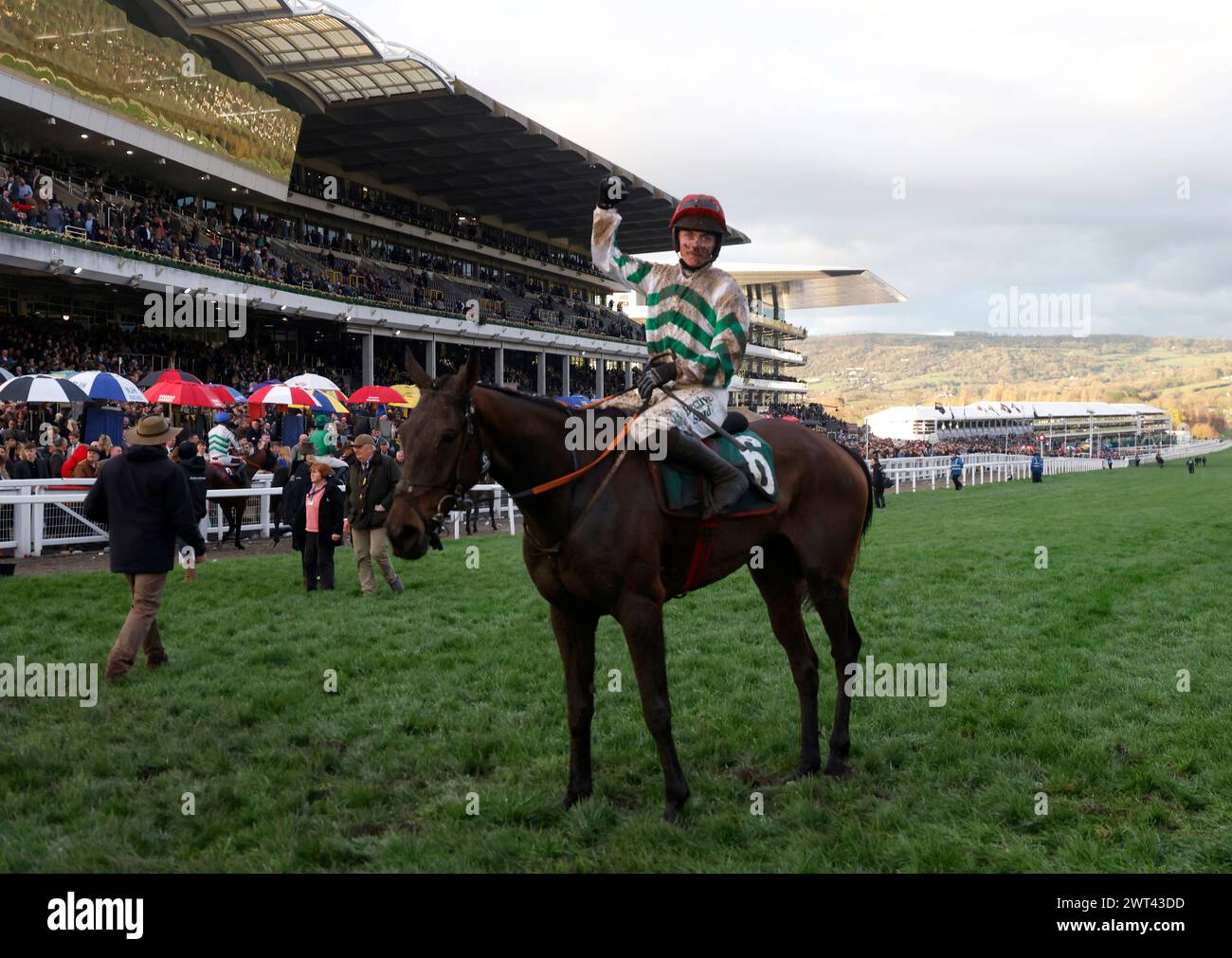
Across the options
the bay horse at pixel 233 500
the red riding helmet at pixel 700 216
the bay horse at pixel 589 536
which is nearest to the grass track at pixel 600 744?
the bay horse at pixel 589 536

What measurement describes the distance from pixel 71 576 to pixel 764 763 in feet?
27.5

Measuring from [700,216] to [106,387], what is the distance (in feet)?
41.1

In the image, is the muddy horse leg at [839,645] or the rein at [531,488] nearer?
the rein at [531,488]

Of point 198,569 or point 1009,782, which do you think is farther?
point 198,569

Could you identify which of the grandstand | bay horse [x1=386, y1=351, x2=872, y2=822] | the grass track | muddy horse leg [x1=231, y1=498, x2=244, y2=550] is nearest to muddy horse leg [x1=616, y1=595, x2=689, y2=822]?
bay horse [x1=386, y1=351, x2=872, y2=822]

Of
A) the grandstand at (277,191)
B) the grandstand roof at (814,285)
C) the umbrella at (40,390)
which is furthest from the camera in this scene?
the grandstand roof at (814,285)

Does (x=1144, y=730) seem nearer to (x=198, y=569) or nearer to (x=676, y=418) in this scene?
(x=676, y=418)

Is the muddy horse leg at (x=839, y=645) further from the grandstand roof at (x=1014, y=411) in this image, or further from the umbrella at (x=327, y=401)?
the grandstand roof at (x=1014, y=411)

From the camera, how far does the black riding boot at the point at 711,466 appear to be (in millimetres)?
4047

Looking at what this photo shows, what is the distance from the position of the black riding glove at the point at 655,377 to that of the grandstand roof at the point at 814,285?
65.5 metres

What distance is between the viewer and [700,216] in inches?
168

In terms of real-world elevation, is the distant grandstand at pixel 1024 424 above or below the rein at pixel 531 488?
above
